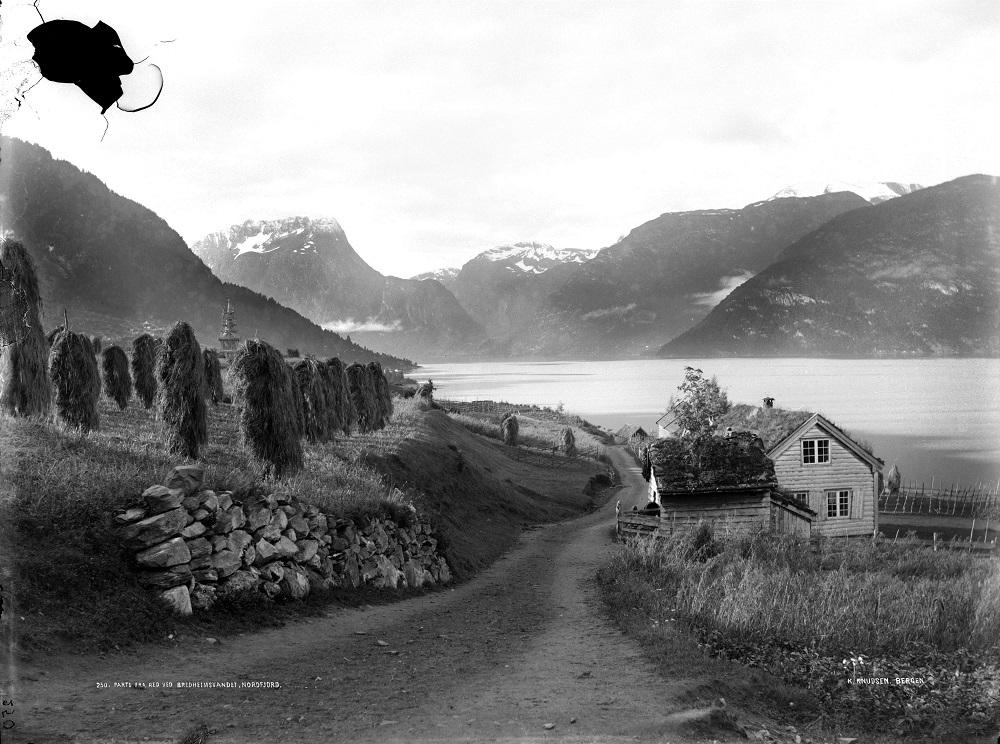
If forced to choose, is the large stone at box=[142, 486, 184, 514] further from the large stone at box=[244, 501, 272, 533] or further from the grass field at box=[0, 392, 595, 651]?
the large stone at box=[244, 501, 272, 533]

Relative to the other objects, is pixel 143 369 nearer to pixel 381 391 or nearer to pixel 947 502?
pixel 381 391

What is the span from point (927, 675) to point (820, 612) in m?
2.27

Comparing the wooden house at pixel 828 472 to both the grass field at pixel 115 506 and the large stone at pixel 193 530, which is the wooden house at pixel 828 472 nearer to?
the grass field at pixel 115 506

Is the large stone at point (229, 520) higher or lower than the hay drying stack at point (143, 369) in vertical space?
lower

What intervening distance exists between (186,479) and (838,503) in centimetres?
3578

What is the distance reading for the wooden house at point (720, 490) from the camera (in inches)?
1067

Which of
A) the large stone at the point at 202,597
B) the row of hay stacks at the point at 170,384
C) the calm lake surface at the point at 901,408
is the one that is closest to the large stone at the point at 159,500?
the large stone at the point at 202,597

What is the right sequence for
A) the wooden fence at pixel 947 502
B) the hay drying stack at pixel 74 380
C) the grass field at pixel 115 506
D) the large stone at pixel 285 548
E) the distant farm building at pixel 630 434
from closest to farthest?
the grass field at pixel 115 506 → the large stone at pixel 285 548 → the hay drying stack at pixel 74 380 → the wooden fence at pixel 947 502 → the distant farm building at pixel 630 434

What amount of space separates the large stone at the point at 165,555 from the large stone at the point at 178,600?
49cm

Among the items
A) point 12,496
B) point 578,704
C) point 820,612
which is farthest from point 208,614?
point 820,612

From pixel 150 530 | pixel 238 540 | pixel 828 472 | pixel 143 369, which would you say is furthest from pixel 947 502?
pixel 143 369

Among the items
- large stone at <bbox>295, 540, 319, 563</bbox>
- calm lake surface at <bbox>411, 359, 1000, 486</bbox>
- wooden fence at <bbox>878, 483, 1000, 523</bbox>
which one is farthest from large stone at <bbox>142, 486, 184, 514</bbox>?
wooden fence at <bbox>878, 483, 1000, 523</bbox>

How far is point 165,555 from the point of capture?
10320 mm

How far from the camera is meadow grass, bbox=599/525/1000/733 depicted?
9.25 meters
